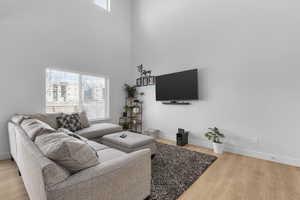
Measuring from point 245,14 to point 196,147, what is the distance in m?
3.12

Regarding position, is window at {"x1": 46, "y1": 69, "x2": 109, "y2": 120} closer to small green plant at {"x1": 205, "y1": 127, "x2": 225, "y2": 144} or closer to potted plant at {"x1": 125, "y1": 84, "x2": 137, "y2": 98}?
potted plant at {"x1": 125, "y1": 84, "x2": 137, "y2": 98}

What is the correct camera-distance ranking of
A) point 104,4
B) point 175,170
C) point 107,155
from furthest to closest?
point 104,4, point 175,170, point 107,155

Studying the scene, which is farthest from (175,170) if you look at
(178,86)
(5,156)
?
(5,156)

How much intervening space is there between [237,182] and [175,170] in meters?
0.88

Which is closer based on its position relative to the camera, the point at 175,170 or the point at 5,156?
the point at 175,170

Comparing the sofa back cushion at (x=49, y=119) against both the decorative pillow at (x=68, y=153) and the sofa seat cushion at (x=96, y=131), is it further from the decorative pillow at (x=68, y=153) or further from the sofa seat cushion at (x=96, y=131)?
the decorative pillow at (x=68, y=153)

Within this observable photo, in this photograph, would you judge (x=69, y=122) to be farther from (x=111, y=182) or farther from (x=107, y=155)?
(x=111, y=182)

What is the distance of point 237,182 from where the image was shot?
1.94m

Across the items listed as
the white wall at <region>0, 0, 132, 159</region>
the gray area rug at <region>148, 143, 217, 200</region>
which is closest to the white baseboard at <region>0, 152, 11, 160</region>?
the white wall at <region>0, 0, 132, 159</region>

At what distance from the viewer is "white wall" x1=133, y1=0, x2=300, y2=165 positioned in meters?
2.47

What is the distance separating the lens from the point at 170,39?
159 inches

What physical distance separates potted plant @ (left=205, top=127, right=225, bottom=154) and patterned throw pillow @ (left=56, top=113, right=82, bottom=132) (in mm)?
2987

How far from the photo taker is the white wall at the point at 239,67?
2469 millimetres

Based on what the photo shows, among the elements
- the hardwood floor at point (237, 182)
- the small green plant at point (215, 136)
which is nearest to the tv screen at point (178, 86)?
the small green plant at point (215, 136)
